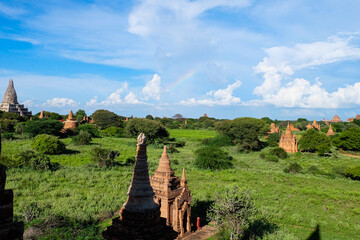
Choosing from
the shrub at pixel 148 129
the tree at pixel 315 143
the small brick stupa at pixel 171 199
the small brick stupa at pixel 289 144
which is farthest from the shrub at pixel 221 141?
the small brick stupa at pixel 171 199

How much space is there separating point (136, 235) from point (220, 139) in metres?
56.1

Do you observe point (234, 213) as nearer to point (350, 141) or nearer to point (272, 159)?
point (272, 159)

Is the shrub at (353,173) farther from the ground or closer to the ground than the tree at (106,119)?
closer to the ground

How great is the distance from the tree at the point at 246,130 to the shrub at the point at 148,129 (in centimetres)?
1564

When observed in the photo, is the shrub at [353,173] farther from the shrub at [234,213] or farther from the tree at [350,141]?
the shrub at [234,213]

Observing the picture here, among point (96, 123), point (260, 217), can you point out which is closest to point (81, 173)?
point (260, 217)

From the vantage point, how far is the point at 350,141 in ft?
167

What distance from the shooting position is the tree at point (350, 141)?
5007 cm

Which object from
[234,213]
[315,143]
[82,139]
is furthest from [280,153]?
[82,139]

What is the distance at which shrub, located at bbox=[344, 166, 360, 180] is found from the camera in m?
32.2

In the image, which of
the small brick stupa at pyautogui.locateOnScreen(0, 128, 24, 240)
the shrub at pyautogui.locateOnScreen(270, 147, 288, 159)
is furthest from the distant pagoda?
the small brick stupa at pyautogui.locateOnScreen(0, 128, 24, 240)

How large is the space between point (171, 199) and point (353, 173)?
29574mm

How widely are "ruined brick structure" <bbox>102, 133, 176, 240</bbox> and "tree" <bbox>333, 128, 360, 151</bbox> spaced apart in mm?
55431

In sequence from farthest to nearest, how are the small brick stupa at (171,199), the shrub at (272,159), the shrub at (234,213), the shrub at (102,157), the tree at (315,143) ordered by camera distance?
the tree at (315,143) < the shrub at (272,159) < the shrub at (102,157) < the shrub at (234,213) < the small brick stupa at (171,199)
